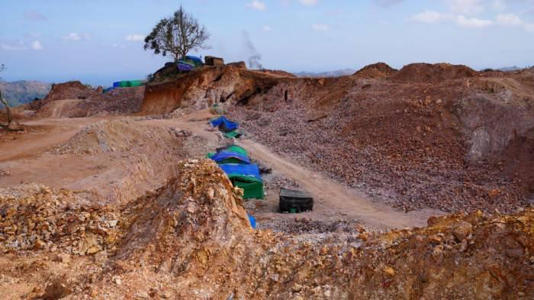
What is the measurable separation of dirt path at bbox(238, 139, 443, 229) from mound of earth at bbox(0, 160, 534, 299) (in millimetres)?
5409

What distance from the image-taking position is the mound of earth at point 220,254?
473cm

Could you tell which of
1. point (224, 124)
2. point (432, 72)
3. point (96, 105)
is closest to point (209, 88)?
point (224, 124)

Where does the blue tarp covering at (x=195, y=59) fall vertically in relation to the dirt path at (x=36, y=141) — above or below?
above

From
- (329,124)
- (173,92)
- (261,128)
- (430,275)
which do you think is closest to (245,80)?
(173,92)

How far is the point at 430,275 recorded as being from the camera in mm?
4809

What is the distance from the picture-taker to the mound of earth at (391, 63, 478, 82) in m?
24.7

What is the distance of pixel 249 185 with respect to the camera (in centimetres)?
1308

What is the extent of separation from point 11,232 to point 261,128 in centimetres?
1544

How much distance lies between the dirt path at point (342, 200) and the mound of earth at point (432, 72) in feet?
40.4

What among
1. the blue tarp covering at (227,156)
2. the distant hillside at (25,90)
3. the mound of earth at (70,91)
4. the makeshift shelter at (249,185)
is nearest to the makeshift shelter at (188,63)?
the mound of earth at (70,91)

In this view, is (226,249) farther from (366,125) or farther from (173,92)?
(173,92)

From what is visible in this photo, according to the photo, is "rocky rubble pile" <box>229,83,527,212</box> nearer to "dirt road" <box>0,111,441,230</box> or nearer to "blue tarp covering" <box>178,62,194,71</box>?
"dirt road" <box>0,111,441,230</box>

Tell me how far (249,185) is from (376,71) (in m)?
18.8

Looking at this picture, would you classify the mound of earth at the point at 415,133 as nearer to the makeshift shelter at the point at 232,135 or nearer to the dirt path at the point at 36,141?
the makeshift shelter at the point at 232,135
